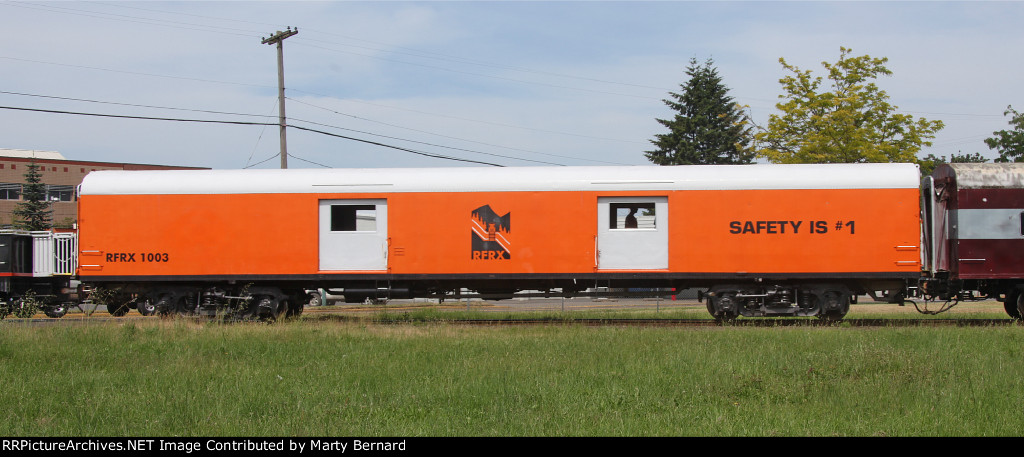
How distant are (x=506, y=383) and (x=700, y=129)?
5217 cm

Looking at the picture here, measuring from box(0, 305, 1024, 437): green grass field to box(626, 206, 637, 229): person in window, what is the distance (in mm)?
3426

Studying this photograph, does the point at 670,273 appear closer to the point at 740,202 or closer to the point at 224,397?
the point at 740,202

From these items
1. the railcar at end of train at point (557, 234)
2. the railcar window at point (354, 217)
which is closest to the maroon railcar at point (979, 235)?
the railcar at end of train at point (557, 234)

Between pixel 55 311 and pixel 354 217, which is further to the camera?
pixel 55 311

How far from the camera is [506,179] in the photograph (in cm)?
1590

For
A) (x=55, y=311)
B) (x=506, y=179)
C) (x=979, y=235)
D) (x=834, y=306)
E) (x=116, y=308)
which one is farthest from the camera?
(x=55, y=311)

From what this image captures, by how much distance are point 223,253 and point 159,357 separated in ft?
19.9

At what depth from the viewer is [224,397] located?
7.92 m

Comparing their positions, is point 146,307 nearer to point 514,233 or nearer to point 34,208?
point 514,233

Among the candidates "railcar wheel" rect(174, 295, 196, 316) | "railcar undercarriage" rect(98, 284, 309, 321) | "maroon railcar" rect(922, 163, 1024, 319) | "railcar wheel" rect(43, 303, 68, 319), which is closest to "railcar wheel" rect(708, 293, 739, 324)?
"maroon railcar" rect(922, 163, 1024, 319)

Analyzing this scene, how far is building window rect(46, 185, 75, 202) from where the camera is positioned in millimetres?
64500

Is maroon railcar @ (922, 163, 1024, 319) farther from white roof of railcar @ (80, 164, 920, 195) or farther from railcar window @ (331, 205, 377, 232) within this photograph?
railcar window @ (331, 205, 377, 232)

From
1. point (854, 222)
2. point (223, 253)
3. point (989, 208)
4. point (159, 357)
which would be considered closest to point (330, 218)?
point (223, 253)

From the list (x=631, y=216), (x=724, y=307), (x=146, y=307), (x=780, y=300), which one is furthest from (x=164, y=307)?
(x=780, y=300)
